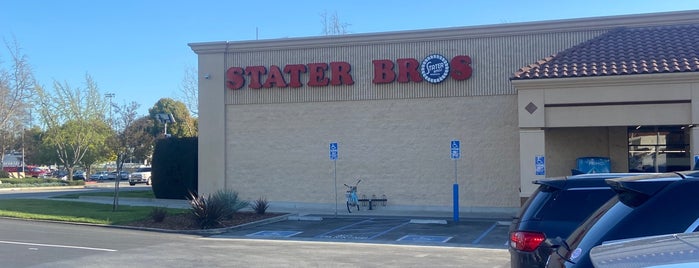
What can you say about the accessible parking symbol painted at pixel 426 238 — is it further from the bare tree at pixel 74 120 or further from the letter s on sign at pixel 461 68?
the bare tree at pixel 74 120

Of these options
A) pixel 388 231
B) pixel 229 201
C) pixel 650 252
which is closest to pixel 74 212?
pixel 229 201

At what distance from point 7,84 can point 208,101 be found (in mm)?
27951

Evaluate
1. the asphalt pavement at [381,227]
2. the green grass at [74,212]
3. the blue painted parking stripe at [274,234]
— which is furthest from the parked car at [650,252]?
the green grass at [74,212]

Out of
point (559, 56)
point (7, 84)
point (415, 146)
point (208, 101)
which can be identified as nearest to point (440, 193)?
point (415, 146)

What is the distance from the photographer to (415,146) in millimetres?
26469

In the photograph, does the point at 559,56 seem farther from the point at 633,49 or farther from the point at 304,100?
the point at 304,100

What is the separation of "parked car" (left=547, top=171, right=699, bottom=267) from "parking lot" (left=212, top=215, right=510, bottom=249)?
502 inches

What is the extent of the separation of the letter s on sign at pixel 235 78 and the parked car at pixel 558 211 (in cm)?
2264

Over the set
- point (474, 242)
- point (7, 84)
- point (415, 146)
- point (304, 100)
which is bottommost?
point (474, 242)

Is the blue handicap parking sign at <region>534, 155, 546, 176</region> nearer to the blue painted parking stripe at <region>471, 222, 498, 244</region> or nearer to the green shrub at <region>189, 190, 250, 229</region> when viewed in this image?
the blue painted parking stripe at <region>471, 222, 498, 244</region>

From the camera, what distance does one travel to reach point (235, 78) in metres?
28.9

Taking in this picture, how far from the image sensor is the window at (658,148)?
23.7m

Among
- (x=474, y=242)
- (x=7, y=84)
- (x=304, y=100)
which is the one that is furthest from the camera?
(x=7, y=84)

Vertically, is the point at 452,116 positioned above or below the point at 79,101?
below
